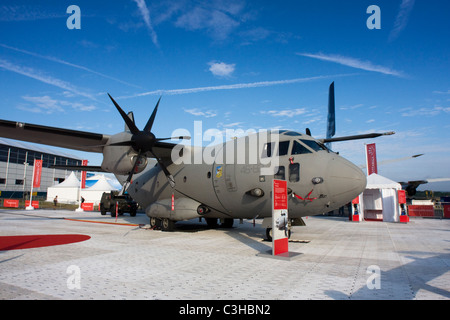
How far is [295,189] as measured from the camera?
977 centimetres

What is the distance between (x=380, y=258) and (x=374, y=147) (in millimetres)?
22580

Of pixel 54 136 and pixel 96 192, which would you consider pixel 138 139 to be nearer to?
pixel 54 136

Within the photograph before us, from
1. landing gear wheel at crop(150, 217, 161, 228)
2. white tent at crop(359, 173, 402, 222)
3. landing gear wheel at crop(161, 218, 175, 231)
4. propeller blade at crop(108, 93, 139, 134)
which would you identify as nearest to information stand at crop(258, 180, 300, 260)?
landing gear wheel at crop(161, 218, 175, 231)

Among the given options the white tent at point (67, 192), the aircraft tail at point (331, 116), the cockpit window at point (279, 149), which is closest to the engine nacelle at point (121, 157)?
the cockpit window at point (279, 149)

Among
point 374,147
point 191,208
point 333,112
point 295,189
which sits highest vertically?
point 333,112

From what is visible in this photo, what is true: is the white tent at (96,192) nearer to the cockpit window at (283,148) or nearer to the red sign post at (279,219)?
the cockpit window at (283,148)

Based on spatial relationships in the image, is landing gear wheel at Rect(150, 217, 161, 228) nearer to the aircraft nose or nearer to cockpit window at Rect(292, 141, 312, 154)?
cockpit window at Rect(292, 141, 312, 154)

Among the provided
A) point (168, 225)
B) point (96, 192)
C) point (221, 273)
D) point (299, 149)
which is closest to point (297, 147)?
point (299, 149)

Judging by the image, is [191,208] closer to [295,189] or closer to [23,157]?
[295,189]

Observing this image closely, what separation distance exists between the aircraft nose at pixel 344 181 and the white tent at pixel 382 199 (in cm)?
1447

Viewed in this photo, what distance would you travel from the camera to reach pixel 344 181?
908 cm

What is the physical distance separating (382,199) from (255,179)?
54.0 ft
